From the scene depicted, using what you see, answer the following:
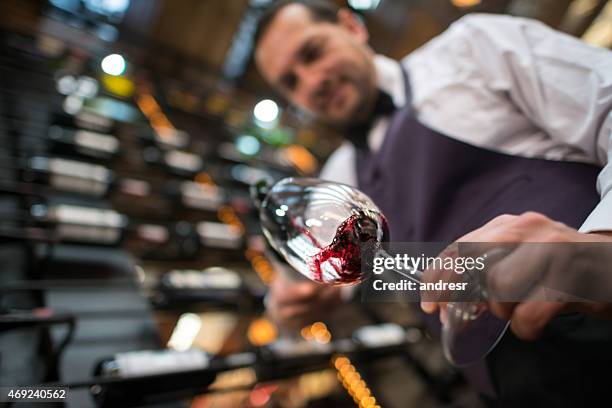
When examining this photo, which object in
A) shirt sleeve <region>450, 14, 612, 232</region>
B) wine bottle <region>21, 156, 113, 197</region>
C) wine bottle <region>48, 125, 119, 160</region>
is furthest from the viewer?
wine bottle <region>48, 125, 119, 160</region>

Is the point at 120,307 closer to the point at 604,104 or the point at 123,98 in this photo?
the point at 604,104

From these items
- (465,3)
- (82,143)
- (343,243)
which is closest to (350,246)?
(343,243)

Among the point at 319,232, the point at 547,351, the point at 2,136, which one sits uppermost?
the point at 319,232

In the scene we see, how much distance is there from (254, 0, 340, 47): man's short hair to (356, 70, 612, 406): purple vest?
1.31 feet

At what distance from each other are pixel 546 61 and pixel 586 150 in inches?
5.0

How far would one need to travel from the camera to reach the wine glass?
274 millimetres

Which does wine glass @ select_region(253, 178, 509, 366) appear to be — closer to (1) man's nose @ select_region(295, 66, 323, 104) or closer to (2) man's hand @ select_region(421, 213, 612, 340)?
(2) man's hand @ select_region(421, 213, 612, 340)

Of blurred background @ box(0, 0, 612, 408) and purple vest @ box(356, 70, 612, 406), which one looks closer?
purple vest @ box(356, 70, 612, 406)

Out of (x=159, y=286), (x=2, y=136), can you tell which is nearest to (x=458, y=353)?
(x=159, y=286)

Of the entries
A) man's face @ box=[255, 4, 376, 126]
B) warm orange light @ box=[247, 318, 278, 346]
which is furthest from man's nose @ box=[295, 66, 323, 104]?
warm orange light @ box=[247, 318, 278, 346]

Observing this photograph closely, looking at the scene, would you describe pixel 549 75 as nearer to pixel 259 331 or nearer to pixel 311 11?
pixel 311 11

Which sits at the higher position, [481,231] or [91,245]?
[481,231]

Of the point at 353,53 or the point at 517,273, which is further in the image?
the point at 353,53

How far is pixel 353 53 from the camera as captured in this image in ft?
2.75
